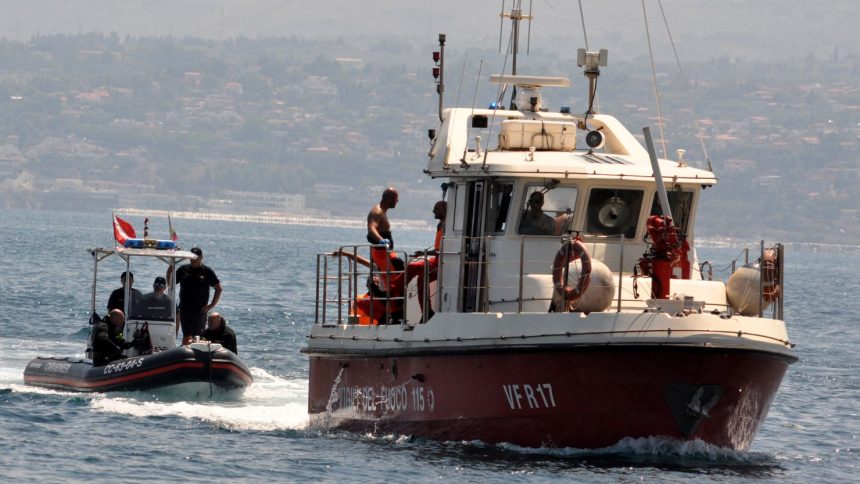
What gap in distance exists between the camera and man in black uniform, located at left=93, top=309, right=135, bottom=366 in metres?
24.8

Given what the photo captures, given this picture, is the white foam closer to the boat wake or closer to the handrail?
the boat wake

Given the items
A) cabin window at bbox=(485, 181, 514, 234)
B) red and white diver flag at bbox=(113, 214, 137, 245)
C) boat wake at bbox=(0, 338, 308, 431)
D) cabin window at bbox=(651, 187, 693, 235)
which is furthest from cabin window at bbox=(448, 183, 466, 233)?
red and white diver flag at bbox=(113, 214, 137, 245)

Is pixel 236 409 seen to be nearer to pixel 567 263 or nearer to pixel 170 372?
pixel 170 372

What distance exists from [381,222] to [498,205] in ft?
6.17

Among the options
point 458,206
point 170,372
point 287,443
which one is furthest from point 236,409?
point 458,206

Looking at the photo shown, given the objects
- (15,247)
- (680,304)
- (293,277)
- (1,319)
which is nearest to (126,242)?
(680,304)

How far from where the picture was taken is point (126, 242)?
25.4 m

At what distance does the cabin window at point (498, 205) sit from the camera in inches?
755

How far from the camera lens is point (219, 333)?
2506 cm

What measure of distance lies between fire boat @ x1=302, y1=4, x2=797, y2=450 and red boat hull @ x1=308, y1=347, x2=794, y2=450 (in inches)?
0.8

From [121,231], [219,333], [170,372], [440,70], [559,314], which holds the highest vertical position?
[440,70]

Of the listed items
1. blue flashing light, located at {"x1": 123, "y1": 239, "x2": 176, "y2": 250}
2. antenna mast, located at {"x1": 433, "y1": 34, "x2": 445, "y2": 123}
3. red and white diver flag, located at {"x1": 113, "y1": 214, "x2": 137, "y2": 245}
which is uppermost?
antenna mast, located at {"x1": 433, "y1": 34, "x2": 445, "y2": 123}

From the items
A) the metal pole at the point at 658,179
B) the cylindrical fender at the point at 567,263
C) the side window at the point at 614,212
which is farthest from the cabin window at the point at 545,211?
the cylindrical fender at the point at 567,263

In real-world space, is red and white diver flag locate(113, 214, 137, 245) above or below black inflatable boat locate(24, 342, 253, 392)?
above
